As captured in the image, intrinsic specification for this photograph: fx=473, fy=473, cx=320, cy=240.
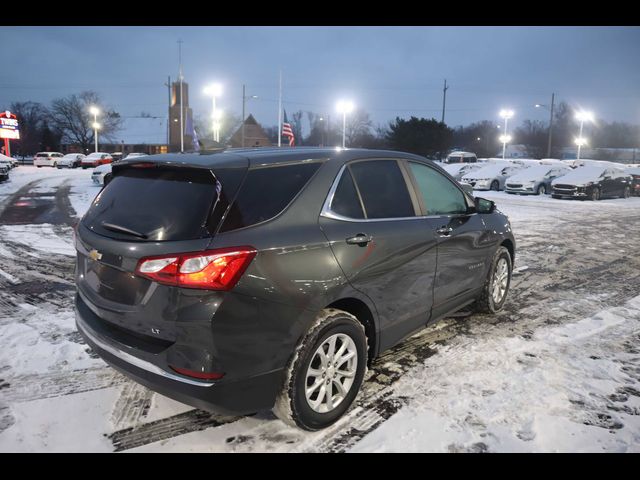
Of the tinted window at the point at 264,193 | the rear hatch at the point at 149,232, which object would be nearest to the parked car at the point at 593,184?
the tinted window at the point at 264,193

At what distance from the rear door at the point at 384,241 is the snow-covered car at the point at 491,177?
23.3 metres

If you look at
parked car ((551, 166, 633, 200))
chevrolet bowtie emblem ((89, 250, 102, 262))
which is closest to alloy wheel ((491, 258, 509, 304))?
chevrolet bowtie emblem ((89, 250, 102, 262))

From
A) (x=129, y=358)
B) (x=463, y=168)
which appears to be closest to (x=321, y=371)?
(x=129, y=358)

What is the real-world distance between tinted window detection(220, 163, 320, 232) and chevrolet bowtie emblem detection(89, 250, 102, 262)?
2.88 feet

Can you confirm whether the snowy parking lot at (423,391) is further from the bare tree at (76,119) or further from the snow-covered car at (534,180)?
the bare tree at (76,119)

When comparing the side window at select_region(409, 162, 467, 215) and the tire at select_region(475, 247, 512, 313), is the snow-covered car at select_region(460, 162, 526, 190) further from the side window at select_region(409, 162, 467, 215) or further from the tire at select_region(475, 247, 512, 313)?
the side window at select_region(409, 162, 467, 215)

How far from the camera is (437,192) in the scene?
14.3 feet

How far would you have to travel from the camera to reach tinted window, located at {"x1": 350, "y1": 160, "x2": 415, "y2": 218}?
3.47 meters

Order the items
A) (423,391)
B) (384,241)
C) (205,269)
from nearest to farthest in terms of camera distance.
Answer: (205,269), (384,241), (423,391)

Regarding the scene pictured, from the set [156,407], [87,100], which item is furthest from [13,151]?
[156,407]

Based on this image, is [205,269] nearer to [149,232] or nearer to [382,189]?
[149,232]

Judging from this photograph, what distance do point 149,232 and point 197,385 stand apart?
89cm

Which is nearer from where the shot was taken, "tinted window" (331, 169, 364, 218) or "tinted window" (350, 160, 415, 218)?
"tinted window" (331, 169, 364, 218)

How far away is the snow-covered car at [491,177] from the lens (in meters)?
25.7
